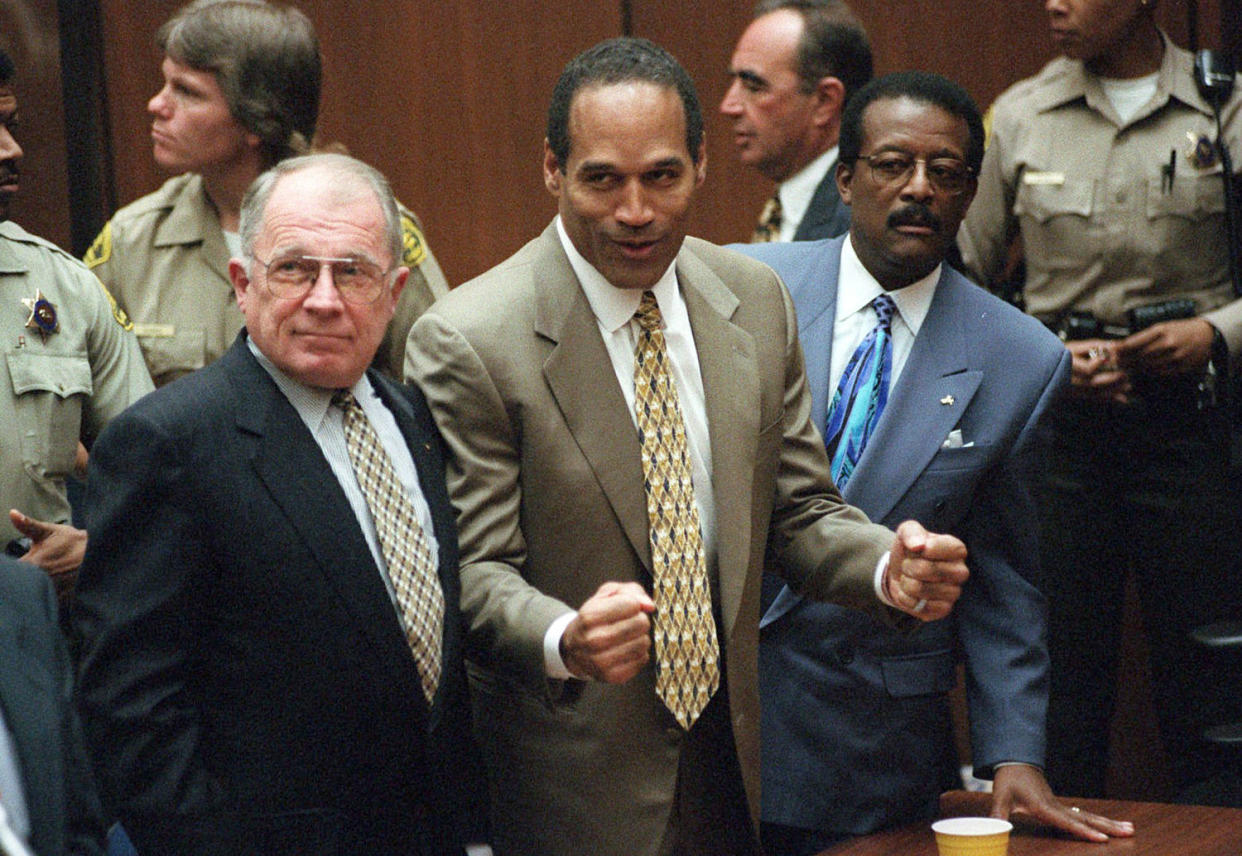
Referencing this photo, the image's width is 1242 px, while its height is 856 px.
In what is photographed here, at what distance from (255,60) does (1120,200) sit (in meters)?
1.86

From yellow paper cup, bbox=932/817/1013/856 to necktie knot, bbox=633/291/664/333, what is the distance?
753 mm

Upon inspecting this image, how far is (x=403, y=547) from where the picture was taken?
2.03m

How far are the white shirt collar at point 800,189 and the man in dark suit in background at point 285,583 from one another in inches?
77.2

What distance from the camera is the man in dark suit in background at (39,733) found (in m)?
1.75

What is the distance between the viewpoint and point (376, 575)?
1.98 m

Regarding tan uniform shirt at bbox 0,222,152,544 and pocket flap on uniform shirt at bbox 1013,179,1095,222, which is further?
pocket flap on uniform shirt at bbox 1013,179,1095,222

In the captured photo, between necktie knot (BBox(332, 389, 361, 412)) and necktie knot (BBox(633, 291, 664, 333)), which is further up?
necktie knot (BBox(633, 291, 664, 333))

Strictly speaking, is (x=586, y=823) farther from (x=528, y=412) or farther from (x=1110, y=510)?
(x=1110, y=510)

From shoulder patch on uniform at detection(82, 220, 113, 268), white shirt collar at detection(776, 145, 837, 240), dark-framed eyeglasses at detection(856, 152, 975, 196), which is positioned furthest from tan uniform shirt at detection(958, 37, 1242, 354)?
shoulder patch on uniform at detection(82, 220, 113, 268)

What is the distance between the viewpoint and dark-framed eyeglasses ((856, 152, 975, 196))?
275 cm

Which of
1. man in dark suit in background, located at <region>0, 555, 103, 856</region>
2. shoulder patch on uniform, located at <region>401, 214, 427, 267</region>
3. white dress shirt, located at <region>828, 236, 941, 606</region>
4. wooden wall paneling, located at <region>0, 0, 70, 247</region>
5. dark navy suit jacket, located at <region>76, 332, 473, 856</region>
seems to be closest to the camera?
man in dark suit in background, located at <region>0, 555, 103, 856</region>

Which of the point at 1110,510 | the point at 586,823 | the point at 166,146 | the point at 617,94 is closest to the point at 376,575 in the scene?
the point at 586,823

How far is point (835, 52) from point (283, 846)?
2631mm

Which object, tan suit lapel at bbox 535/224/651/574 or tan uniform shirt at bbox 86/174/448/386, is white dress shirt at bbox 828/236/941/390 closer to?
tan suit lapel at bbox 535/224/651/574
